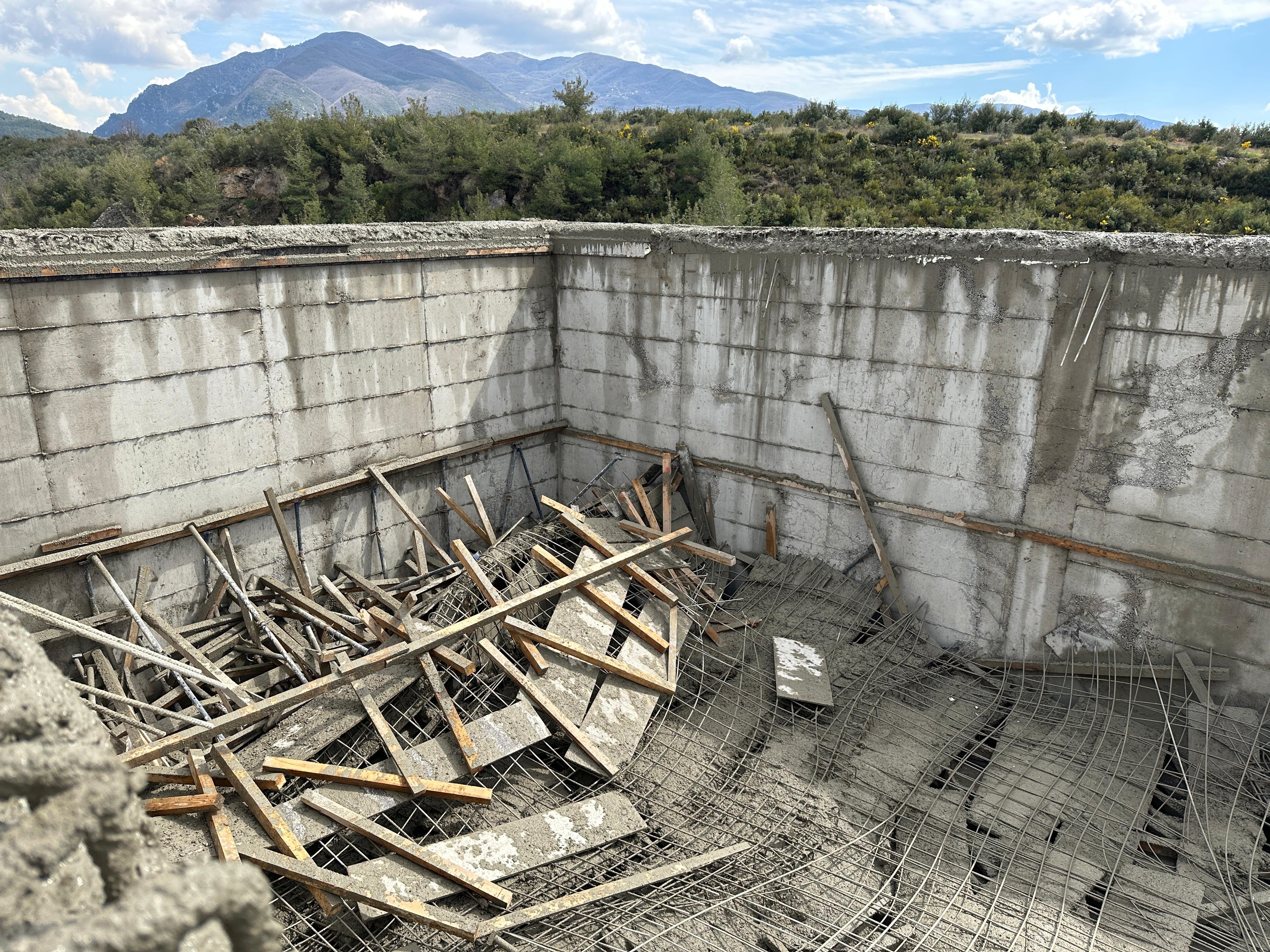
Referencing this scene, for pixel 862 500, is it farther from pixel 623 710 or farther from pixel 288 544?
pixel 288 544

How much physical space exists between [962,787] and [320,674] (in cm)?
466

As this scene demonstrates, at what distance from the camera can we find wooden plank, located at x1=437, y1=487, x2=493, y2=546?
8.23 metres

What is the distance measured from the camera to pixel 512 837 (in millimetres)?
4922

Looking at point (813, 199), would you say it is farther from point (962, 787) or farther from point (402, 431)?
point (962, 787)

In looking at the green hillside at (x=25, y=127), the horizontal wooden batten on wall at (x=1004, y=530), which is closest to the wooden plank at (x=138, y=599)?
the horizontal wooden batten on wall at (x=1004, y=530)

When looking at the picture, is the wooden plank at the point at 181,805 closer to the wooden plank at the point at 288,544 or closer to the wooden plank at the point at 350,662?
the wooden plank at the point at 350,662

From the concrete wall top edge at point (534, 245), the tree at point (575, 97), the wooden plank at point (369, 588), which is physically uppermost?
the tree at point (575, 97)

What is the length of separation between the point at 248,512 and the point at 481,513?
86.0 inches

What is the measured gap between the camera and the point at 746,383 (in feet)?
25.2

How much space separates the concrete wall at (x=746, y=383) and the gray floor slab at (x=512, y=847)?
3347mm

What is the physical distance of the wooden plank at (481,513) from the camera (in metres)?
8.05

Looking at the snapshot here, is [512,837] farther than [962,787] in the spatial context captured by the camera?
No

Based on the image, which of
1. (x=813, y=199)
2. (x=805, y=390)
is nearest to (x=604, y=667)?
(x=805, y=390)

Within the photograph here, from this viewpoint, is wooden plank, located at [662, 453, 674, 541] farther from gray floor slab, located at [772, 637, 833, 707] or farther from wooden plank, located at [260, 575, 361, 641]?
wooden plank, located at [260, 575, 361, 641]
